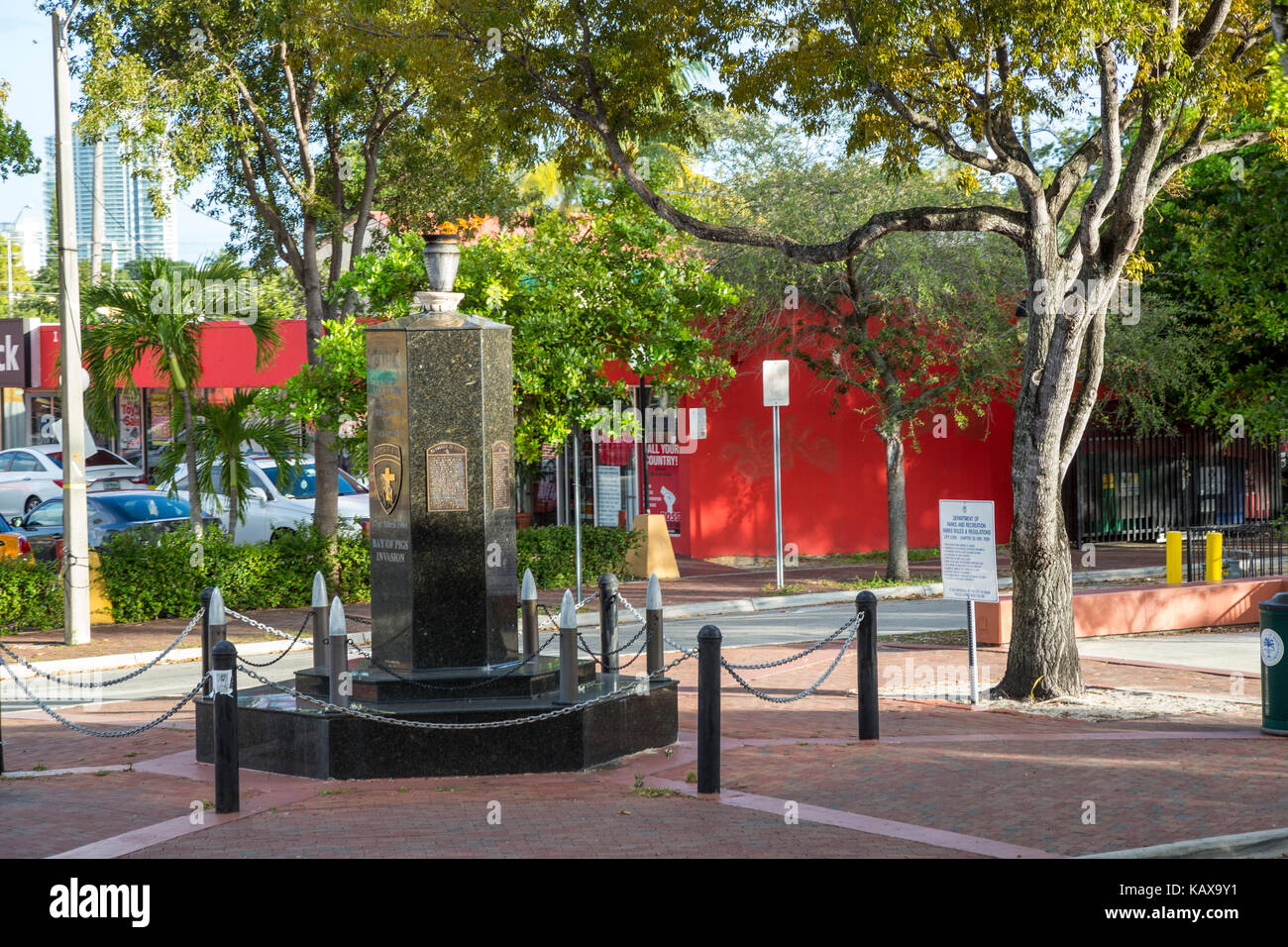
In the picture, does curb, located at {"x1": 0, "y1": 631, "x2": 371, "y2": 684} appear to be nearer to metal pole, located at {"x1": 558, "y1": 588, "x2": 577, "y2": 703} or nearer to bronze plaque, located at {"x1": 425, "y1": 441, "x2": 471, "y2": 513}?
bronze plaque, located at {"x1": 425, "y1": 441, "x2": 471, "y2": 513}

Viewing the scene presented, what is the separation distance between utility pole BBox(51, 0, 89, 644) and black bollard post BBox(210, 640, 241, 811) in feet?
27.5

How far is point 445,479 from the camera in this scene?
930 cm

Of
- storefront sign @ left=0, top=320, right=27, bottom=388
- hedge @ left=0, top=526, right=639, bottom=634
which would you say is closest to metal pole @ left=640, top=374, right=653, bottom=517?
hedge @ left=0, top=526, right=639, bottom=634

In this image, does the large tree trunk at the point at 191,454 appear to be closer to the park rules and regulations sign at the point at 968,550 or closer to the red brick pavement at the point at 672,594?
the red brick pavement at the point at 672,594

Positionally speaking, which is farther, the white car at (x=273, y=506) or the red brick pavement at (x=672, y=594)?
the white car at (x=273, y=506)

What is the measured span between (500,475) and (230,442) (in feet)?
28.8

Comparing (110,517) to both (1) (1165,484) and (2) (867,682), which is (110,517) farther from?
(1) (1165,484)

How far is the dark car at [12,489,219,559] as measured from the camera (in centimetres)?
1825

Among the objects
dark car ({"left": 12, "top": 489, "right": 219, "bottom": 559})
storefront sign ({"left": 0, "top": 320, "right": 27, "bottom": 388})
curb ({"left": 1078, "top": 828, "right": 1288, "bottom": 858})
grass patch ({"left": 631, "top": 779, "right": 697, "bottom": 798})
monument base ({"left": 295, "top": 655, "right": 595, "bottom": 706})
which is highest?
storefront sign ({"left": 0, "top": 320, "right": 27, "bottom": 388})

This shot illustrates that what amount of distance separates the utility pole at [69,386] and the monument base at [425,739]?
22.5 feet

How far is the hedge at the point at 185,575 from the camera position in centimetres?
1595

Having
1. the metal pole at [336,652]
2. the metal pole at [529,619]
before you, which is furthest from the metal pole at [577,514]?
the metal pole at [336,652]

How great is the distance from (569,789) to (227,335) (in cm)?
2587
